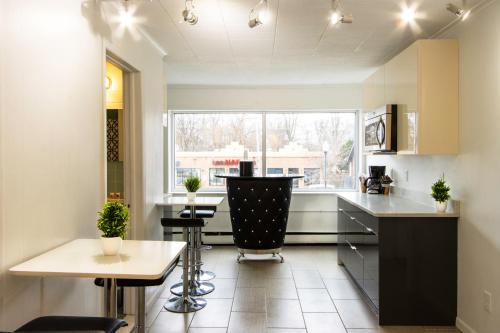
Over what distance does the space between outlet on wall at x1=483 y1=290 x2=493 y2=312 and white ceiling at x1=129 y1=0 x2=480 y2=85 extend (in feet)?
6.61

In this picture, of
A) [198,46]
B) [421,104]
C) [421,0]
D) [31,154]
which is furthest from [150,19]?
[421,104]

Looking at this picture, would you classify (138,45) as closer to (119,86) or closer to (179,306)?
(119,86)

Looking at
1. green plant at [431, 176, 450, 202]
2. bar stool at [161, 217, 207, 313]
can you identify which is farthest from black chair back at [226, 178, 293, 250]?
green plant at [431, 176, 450, 202]

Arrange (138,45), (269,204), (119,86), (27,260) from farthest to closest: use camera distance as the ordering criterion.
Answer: (269,204)
(119,86)
(138,45)
(27,260)

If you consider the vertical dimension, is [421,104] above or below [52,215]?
above

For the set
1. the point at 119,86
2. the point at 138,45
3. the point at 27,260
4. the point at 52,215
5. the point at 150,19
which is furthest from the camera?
the point at 119,86

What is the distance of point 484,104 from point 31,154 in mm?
2851

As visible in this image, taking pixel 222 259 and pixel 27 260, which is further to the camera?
pixel 222 259

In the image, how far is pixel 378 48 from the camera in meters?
4.09

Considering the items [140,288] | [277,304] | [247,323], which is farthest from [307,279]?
[140,288]

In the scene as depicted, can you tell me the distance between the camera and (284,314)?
3.55 meters

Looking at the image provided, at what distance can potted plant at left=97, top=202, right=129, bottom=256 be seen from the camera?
195 centimetres

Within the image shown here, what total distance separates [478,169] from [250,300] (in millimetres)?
2286

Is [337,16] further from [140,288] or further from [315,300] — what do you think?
[315,300]
